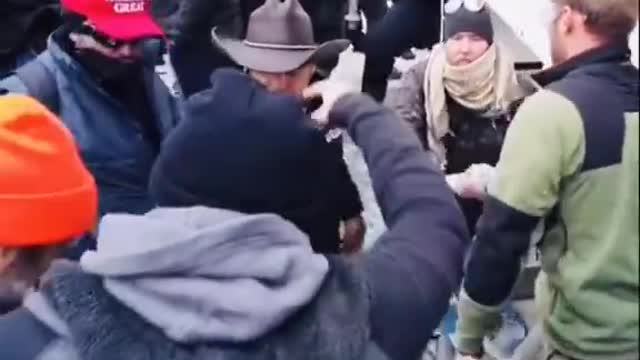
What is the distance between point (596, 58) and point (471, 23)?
1.73 metres

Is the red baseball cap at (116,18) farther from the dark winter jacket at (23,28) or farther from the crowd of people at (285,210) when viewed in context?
the dark winter jacket at (23,28)

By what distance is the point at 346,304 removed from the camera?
170 cm

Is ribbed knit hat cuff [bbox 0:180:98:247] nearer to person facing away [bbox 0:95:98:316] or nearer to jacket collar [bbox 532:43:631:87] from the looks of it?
person facing away [bbox 0:95:98:316]

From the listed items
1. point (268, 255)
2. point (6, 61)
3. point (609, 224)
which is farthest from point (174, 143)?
point (6, 61)

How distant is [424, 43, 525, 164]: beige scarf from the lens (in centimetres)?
404

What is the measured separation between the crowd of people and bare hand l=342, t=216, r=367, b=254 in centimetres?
1

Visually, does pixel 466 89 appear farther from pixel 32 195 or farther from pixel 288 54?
pixel 32 195

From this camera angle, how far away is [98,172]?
3443 mm

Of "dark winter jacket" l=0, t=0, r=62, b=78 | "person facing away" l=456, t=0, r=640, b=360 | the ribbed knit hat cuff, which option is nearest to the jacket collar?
"person facing away" l=456, t=0, r=640, b=360

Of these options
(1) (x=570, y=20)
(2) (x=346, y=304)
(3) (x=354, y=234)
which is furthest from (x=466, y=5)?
(2) (x=346, y=304)

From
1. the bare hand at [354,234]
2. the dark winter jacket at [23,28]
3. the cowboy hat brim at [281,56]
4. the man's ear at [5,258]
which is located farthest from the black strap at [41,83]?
the man's ear at [5,258]

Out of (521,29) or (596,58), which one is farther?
(521,29)

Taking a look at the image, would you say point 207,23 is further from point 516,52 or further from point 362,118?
point 362,118

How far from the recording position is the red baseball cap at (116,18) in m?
3.47
